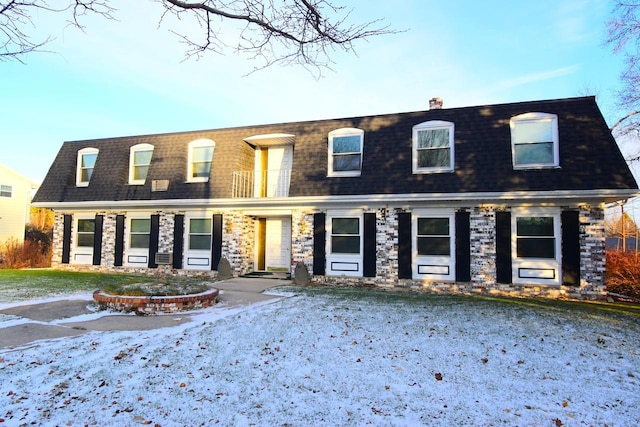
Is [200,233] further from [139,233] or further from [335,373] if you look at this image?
[335,373]

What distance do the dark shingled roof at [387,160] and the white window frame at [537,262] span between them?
0.76 meters

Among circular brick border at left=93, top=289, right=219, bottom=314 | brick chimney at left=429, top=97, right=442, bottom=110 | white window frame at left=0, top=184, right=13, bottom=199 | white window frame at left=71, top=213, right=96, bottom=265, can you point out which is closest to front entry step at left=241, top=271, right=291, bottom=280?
circular brick border at left=93, top=289, right=219, bottom=314

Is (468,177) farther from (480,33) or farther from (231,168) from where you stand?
(231,168)

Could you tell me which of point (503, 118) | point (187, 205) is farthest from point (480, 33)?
point (187, 205)

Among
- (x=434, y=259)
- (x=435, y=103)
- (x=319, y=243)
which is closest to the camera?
(x=434, y=259)

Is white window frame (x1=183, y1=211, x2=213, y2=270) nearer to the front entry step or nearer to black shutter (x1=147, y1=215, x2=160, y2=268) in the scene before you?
black shutter (x1=147, y1=215, x2=160, y2=268)

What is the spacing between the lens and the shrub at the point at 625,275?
11.6m

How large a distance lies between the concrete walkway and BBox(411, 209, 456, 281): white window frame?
15.6 feet

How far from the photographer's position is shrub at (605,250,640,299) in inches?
458

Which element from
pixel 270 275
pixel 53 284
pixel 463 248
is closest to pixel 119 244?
pixel 53 284

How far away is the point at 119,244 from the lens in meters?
15.2

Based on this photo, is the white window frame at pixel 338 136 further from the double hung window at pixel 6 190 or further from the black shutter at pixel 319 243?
the double hung window at pixel 6 190

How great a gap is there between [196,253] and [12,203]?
62.1ft

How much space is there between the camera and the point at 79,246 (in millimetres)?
15836
